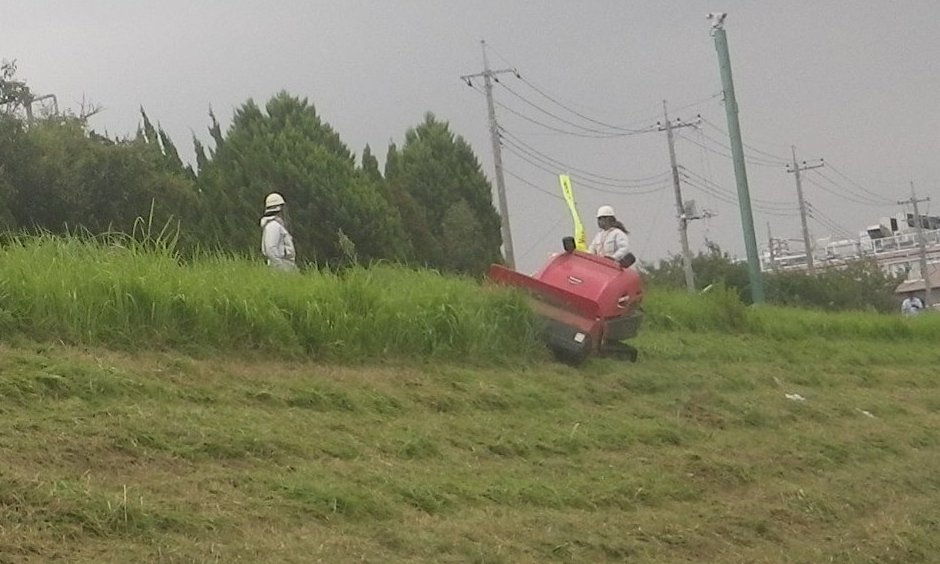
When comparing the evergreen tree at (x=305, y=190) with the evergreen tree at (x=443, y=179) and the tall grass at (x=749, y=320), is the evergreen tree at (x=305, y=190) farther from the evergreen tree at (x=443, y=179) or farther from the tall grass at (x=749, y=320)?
the tall grass at (x=749, y=320)

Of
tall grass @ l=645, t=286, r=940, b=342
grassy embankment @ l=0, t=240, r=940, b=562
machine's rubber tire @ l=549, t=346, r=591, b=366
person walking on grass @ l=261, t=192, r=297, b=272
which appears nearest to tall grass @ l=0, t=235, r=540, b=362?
grassy embankment @ l=0, t=240, r=940, b=562

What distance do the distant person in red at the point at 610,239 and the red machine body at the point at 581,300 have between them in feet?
3.71

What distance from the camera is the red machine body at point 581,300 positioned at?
10656 mm

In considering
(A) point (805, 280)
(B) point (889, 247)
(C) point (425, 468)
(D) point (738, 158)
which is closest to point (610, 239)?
(C) point (425, 468)

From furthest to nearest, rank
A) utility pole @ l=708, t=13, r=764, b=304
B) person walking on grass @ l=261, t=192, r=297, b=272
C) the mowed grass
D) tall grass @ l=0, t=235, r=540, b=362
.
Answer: utility pole @ l=708, t=13, r=764, b=304, person walking on grass @ l=261, t=192, r=297, b=272, tall grass @ l=0, t=235, r=540, b=362, the mowed grass

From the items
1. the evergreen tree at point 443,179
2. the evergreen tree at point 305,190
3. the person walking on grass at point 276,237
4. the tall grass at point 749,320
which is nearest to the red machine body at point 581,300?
the person walking on grass at point 276,237

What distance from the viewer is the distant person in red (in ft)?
41.8

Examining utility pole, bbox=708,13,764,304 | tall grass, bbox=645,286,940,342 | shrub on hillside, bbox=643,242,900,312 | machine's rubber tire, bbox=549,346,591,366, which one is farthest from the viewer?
shrub on hillside, bbox=643,242,900,312

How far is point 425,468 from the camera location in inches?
256

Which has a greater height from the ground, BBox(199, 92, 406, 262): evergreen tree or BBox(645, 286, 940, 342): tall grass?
BBox(199, 92, 406, 262): evergreen tree

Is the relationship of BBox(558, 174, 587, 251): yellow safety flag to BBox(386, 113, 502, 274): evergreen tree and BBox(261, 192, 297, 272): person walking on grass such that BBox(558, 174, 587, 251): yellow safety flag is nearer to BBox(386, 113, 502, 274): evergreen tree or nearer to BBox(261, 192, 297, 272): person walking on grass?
BBox(261, 192, 297, 272): person walking on grass

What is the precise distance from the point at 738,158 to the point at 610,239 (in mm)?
12197

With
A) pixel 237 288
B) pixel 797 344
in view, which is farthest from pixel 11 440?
pixel 797 344

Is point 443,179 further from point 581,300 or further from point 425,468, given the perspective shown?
point 425,468
